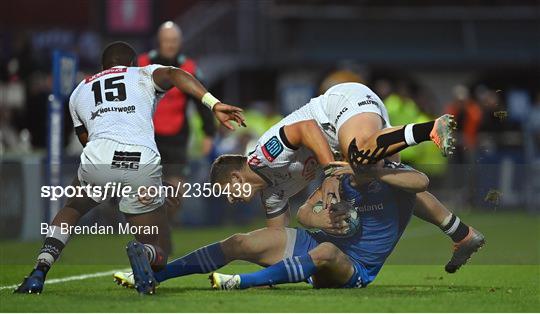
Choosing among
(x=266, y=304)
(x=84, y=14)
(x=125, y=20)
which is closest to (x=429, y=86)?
(x=84, y=14)

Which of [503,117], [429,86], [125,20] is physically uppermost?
[503,117]

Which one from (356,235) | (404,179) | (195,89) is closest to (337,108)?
(404,179)

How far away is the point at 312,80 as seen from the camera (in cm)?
3103

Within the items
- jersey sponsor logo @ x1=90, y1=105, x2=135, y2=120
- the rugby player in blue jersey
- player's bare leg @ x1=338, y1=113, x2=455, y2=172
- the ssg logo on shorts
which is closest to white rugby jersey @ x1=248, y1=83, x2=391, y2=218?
the ssg logo on shorts

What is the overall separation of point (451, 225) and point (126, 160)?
2.68m

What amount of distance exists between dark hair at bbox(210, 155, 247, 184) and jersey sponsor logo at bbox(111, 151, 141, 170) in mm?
757

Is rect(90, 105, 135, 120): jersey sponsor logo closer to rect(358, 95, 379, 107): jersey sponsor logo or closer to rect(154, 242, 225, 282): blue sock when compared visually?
rect(154, 242, 225, 282): blue sock

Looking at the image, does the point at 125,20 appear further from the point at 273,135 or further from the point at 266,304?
the point at 266,304

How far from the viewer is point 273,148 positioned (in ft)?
34.1

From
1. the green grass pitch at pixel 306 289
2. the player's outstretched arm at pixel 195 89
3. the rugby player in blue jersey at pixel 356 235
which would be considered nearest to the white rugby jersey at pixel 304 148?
the rugby player in blue jersey at pixel 356 235

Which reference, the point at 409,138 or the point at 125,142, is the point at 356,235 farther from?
the point at 125,142

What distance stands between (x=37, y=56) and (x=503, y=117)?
1778 centimetres

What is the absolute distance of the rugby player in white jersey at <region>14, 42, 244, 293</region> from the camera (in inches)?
400

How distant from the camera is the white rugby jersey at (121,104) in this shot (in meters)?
10.2
